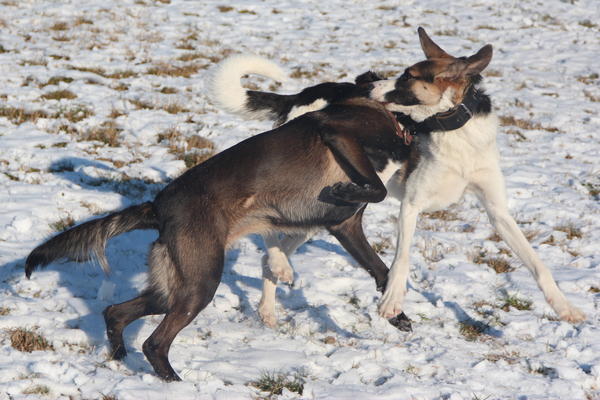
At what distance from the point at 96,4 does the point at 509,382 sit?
13.2 metres

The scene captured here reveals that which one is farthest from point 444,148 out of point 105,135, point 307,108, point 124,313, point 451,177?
point 105,135

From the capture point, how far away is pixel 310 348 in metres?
3.77

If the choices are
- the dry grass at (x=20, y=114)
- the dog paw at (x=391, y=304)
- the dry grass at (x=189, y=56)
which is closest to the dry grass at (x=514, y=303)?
the dog paw at (x=391, y=304)

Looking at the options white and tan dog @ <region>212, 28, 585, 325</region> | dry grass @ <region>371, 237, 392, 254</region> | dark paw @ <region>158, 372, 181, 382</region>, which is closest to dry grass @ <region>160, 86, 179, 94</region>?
dry grass @ <region>371, 237, 392, 254</region>

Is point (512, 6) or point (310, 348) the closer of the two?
point (310, 348)

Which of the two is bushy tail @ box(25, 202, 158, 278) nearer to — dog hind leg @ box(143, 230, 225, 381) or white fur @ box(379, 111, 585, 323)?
dog hind leg @ box(143, 230, 225, 381)

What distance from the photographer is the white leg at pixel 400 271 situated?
3775mm

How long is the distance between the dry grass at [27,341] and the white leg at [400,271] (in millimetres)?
1938

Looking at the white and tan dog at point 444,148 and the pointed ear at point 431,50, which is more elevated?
the pointed ear at point 431,50

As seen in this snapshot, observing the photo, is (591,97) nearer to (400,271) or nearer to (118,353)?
(400,271)

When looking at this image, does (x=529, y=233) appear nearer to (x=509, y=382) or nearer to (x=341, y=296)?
(x=341, y=296)

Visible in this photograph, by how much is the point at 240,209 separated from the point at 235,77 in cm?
150

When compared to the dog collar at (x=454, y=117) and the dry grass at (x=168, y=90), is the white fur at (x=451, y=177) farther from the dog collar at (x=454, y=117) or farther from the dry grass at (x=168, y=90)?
the dry grass at (x=168, y=90)

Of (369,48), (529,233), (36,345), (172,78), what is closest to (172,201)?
(36,345)
